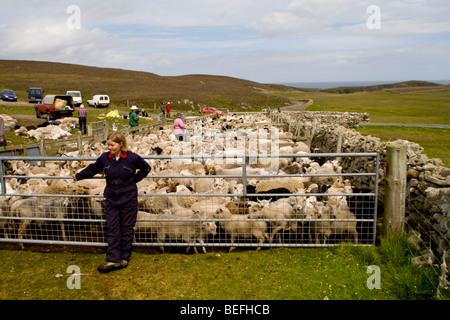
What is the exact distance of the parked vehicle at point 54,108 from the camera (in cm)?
3130

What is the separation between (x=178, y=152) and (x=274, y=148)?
4.38 m

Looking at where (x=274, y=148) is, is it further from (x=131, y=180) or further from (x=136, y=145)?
(x=131, y=180)

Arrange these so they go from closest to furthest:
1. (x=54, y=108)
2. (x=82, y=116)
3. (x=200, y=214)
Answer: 1. (x=200, y=214)
2. (x=82, y=116)
3. (x=54, y=108)

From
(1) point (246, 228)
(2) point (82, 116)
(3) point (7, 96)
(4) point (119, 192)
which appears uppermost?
(3) point (7, 96)

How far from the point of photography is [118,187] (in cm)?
595

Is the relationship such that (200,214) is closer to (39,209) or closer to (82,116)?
(39,209)

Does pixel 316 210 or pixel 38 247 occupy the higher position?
pixel 316 210

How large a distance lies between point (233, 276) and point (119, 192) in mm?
2238

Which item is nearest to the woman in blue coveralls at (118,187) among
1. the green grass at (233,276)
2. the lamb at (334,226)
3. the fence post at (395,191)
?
the green grass at (233,276)

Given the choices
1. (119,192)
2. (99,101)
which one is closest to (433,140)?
(119,192)

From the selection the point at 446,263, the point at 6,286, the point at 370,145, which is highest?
the point at 370,145

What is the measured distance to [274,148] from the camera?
17.1 meters

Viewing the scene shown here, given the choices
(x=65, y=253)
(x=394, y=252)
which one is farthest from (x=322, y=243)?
(x=65, y=253)

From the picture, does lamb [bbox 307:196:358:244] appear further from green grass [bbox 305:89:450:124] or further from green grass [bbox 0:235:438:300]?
green grass [bbox 305:89:450:124]
